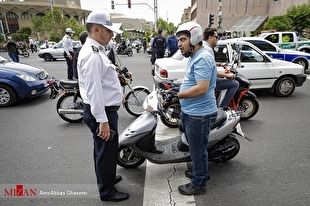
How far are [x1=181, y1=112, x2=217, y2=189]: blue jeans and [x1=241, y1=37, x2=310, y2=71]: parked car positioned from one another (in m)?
6.76

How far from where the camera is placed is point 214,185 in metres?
2.88

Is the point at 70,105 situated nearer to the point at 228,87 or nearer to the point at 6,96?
the point at 6,96

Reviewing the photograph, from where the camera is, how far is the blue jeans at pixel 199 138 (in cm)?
234

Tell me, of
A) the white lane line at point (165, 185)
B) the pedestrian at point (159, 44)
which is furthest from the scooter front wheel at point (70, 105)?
the pedestrian at point (159, 44)

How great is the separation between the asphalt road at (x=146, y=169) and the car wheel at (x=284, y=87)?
1.66 metres

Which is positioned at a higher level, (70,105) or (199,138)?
(199,138)

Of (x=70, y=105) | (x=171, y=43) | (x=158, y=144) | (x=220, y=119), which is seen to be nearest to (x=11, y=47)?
(x=171, y=43)

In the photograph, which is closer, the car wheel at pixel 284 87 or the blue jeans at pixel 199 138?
the blue jeans at pixel 199 138

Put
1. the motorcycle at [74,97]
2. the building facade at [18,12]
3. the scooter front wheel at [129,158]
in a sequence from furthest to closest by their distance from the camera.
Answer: the building facade at [18,12]
the motorcycle at [74,97]
the scooter front wheel at [129,158]

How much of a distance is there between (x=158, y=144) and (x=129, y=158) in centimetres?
46

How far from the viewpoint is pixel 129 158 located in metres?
3.28

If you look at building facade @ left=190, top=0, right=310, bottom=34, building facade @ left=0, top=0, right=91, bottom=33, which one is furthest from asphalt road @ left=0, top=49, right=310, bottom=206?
building facade @ left=0, top=0, right=91, bottom=33

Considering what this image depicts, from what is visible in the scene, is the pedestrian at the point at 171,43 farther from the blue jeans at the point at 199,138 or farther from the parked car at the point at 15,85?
the blue jeans at the point at 199,138

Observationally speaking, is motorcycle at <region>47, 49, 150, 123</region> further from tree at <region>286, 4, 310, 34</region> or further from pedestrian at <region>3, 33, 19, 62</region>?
tree at <region>286, 4, 310, 34</region>
